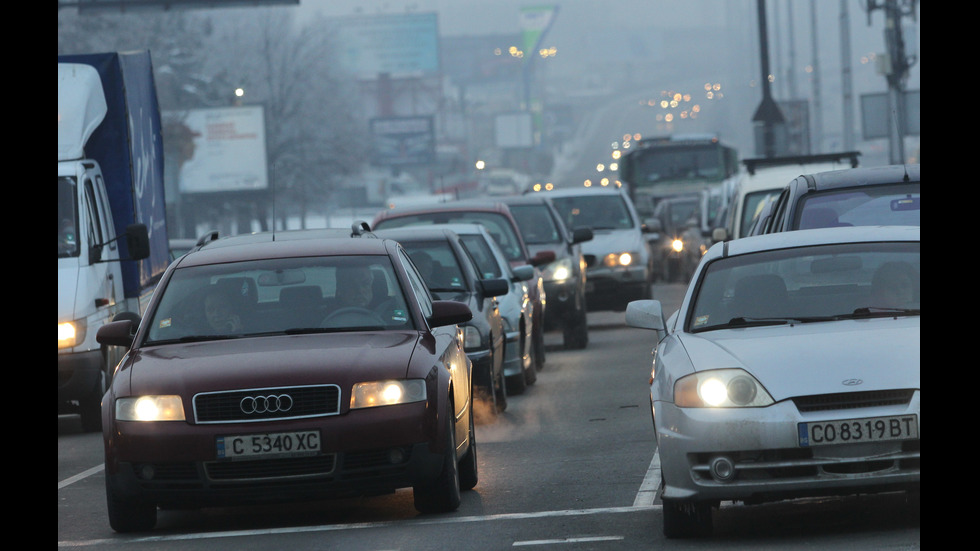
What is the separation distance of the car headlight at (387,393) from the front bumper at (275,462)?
0.13 feet

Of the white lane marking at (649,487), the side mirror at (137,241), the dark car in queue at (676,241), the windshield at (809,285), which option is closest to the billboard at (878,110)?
the dark car in queue at (676,241)

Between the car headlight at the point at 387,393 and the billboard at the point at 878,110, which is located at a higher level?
the billboard at the point at 878,110

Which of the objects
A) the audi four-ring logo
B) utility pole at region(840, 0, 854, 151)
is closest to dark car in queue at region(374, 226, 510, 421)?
the audi four-ring logo

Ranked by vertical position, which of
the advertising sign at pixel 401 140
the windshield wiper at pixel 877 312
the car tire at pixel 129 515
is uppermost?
the advertising sign at pixel 401 140

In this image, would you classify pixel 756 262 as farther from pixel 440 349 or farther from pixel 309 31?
pixel 309 31

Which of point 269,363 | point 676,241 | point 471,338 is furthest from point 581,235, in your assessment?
point 676,241

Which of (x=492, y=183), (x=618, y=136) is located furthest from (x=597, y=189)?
(x=618, y=136)

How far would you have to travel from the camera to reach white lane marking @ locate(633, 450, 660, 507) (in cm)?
876

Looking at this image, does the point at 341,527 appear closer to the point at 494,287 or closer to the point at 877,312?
the point at 877,312

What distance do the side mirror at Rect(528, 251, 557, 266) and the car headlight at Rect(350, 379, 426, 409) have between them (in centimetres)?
921

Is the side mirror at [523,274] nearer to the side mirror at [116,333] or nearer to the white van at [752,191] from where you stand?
the white van at [752,191]

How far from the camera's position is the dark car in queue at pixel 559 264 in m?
19.5

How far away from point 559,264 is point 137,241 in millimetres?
6289

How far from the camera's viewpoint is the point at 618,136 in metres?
189
